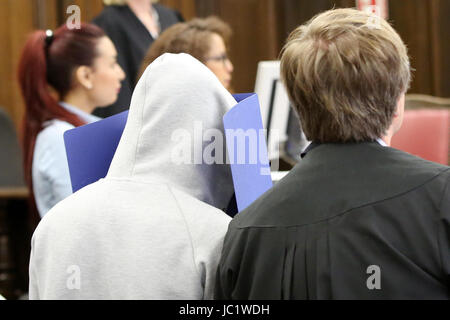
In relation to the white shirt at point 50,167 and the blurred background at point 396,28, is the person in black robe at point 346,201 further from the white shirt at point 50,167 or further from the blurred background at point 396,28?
the blurred background at point 396,28

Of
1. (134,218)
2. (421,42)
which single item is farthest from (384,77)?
(421,42)

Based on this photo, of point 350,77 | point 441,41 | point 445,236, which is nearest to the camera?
point 445,236

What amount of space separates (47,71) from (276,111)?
1097 mm

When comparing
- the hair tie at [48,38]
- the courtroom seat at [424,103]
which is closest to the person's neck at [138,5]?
the hair tie at [48,38]

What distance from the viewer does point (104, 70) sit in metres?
3.22

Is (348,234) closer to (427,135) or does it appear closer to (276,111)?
(427,135)

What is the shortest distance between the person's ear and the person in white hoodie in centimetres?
156

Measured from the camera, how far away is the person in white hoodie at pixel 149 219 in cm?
153

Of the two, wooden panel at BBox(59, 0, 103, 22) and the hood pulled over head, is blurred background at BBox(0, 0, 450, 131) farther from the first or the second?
the hood pulled over head

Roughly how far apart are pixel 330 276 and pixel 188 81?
50 centimetres

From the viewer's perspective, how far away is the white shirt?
9.59 feet

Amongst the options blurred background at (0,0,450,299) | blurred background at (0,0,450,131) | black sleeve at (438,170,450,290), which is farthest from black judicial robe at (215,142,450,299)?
blurred background at (0,0,450,131)

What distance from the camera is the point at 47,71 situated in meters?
3.17

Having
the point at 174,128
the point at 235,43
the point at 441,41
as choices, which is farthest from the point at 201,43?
the point at 235,43
